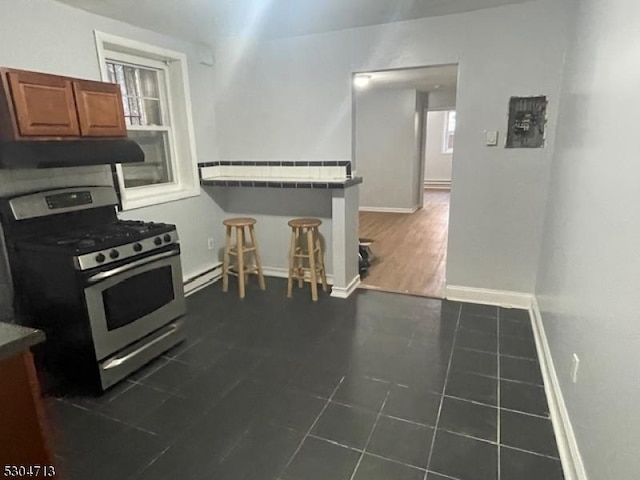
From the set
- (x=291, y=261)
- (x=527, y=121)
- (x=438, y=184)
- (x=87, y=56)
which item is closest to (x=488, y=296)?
(x=527, y=121)

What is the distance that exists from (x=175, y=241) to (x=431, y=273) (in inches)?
107

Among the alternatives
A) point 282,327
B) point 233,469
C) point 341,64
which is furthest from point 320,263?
point 233,469

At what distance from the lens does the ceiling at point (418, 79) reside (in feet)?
17.4

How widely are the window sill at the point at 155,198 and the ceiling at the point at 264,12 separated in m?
1.35

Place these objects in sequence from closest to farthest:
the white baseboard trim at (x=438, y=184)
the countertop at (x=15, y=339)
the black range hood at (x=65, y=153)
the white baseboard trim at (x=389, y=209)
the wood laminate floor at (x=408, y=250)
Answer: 1. the countertop at (x=15, y=339)
2. the black range hood at (x=65, y=153)
3. the wood laminate floor at (x=408, y=250)
4. the white baseboard trim at (x=389, y=209)
5. the white baseboard trim at (x=438, y=184)

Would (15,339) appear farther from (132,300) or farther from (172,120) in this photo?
(172,120)

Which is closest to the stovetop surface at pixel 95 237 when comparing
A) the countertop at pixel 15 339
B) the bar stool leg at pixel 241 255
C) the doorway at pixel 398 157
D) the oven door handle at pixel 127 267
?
the oven door handle at pixel 127 267

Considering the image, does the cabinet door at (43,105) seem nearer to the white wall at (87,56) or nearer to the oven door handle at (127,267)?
the white wall at (87,56)

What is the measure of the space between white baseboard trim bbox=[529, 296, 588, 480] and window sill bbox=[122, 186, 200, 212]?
10.3 feet

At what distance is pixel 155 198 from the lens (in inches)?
132

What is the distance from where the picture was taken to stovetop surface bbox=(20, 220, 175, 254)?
6.93ft

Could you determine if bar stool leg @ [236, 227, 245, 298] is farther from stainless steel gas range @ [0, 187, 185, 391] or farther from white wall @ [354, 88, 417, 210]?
white wall @ [354, 88, 417, 210]

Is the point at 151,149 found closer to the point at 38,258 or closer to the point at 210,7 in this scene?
the point at 210,7

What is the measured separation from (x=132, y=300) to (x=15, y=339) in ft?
4.48
